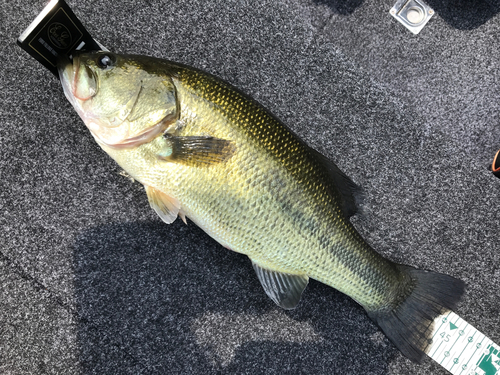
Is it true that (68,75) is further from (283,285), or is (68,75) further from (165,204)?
(283,285)

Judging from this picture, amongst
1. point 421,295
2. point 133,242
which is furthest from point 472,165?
point 133,242

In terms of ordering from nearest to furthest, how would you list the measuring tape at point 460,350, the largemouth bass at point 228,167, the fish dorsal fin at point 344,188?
the largemouth bass at point 228,167, the fish dorsal fin at point 344,188, the measuring tape at point 460,350

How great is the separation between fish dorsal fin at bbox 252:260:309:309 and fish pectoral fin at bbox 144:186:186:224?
0.30 meters

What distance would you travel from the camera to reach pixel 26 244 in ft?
3.95

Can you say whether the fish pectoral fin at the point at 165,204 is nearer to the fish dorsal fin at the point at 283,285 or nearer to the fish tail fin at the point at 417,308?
the fish dorsal fin at the point at 283,285

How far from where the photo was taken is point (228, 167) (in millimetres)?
984

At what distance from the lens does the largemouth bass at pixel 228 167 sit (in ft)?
3.15

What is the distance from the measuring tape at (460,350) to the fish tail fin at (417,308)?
0.32ft

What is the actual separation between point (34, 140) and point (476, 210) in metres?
1.66

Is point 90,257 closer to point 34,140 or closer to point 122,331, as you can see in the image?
point 122,331

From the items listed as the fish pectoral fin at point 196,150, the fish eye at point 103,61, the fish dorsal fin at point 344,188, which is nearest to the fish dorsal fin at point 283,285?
the fish dorsal fin at point 344,188

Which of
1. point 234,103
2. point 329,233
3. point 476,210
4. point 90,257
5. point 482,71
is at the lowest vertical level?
point 90,257

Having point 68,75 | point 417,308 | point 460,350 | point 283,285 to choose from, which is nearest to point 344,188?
point 283,285

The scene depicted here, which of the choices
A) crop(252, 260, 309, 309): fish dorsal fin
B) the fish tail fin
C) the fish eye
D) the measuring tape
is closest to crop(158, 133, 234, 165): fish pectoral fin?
the fish eye
